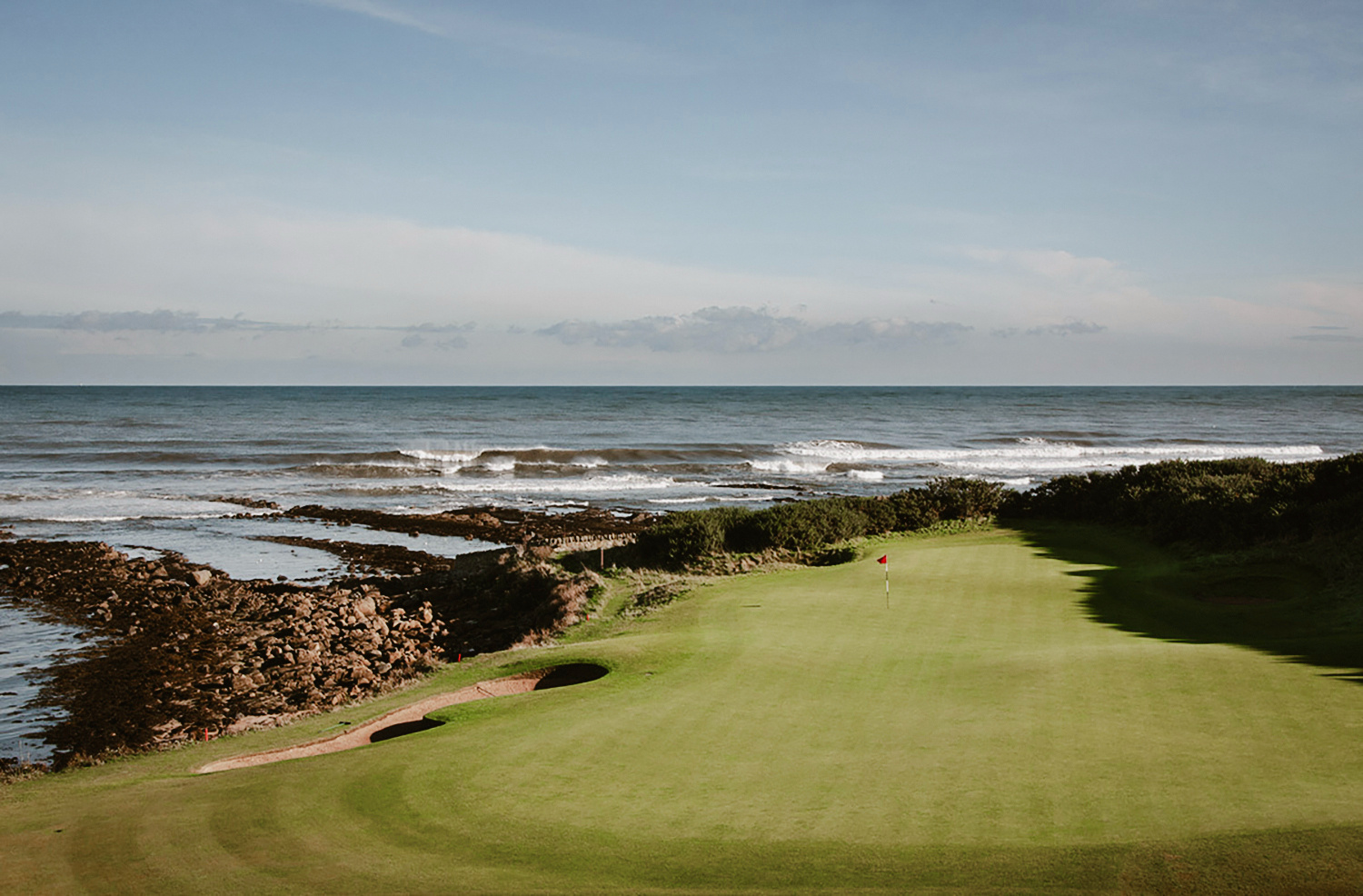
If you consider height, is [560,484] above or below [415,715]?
below

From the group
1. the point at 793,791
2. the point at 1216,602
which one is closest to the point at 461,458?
the point at 1216,602

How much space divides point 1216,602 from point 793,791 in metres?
12.0

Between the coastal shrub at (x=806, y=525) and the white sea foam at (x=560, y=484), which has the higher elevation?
the coastal shrub at (x=806, y=525)

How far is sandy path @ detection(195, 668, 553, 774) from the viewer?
31.4ft

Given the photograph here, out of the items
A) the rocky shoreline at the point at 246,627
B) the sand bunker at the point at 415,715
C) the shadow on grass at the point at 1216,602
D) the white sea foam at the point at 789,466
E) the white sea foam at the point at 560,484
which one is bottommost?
the rocky shoreline at the point at 246,627

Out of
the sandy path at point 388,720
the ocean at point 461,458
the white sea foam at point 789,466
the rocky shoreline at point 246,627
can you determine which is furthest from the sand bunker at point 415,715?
the white sea foam at point 789,466

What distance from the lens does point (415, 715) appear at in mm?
11016

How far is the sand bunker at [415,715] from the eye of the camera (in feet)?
31.7

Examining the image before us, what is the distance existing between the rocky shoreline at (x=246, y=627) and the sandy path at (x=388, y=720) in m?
1.58

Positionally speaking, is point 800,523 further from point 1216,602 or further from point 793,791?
point 793,791

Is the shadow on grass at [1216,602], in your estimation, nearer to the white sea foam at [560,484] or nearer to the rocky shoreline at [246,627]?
the rocky shoreline at [246,627]

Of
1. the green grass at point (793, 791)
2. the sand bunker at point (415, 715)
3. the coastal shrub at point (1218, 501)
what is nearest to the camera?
the green grass at point (793, 791)

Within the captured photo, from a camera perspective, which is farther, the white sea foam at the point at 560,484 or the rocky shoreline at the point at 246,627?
the white sea foam at the point at 560,484

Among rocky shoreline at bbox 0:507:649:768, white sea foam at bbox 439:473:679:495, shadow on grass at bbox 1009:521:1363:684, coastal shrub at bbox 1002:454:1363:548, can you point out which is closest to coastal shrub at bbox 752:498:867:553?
rocky shoreline at bbox 0:507:649:768
